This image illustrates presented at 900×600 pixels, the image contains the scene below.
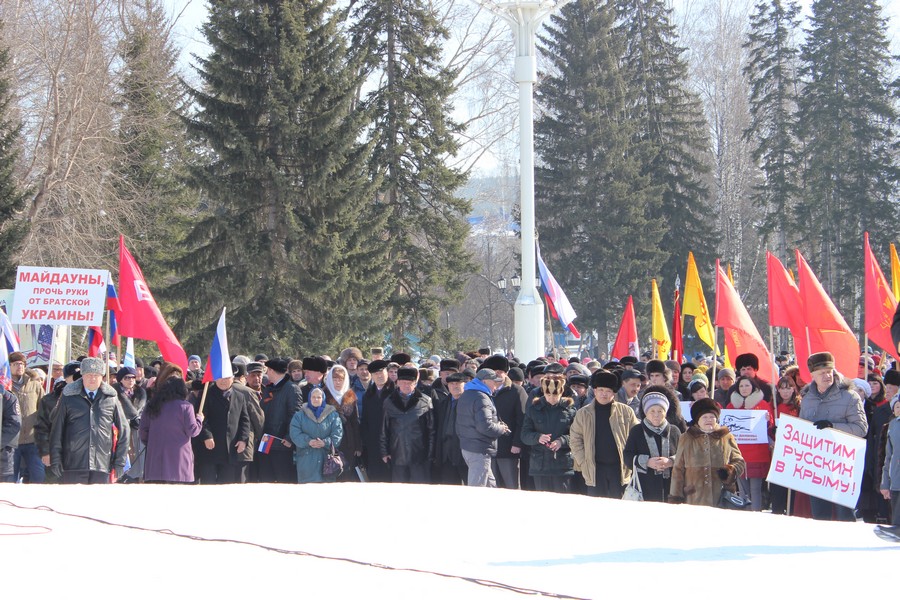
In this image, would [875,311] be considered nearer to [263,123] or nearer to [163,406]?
[163,406]

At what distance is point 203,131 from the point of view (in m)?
27.1

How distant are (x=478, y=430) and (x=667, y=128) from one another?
135 ft

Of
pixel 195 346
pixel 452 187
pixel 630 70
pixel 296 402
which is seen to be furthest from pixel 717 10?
pixel 296 402

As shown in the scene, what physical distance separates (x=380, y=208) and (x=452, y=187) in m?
2.83

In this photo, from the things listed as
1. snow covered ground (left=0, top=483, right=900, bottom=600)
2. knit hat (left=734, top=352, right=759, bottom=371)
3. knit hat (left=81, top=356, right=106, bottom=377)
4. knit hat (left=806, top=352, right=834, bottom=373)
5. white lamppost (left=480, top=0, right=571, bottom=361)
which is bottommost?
snow covered ground (left=0, top=483, right=900, bottom=600)

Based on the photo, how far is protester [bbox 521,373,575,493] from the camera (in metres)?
11.6

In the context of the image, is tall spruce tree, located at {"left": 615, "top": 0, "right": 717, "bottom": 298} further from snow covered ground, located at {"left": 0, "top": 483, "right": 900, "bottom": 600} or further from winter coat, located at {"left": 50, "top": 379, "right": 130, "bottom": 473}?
snow covered ground, located at {"left": 0, "top": 483, "right": 900, "bottom": 600}

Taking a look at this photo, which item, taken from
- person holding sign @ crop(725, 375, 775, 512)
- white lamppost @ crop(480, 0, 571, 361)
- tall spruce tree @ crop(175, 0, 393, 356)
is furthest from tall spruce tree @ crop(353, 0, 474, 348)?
person holding sign @ crop(725, 375, 775, 512)

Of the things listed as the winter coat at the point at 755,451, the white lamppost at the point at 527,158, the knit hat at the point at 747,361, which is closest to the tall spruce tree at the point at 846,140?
the white lamppost at the point at 527,158

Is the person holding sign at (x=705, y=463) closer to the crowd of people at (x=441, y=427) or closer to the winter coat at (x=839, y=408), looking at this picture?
the crowd of people at (x=441, y=427)

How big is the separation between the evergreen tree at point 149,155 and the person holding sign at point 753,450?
2271cm

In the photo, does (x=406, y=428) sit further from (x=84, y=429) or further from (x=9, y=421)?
(x=9, y=421)

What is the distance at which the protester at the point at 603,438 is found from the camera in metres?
10.8

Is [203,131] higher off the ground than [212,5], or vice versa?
[212,5]
